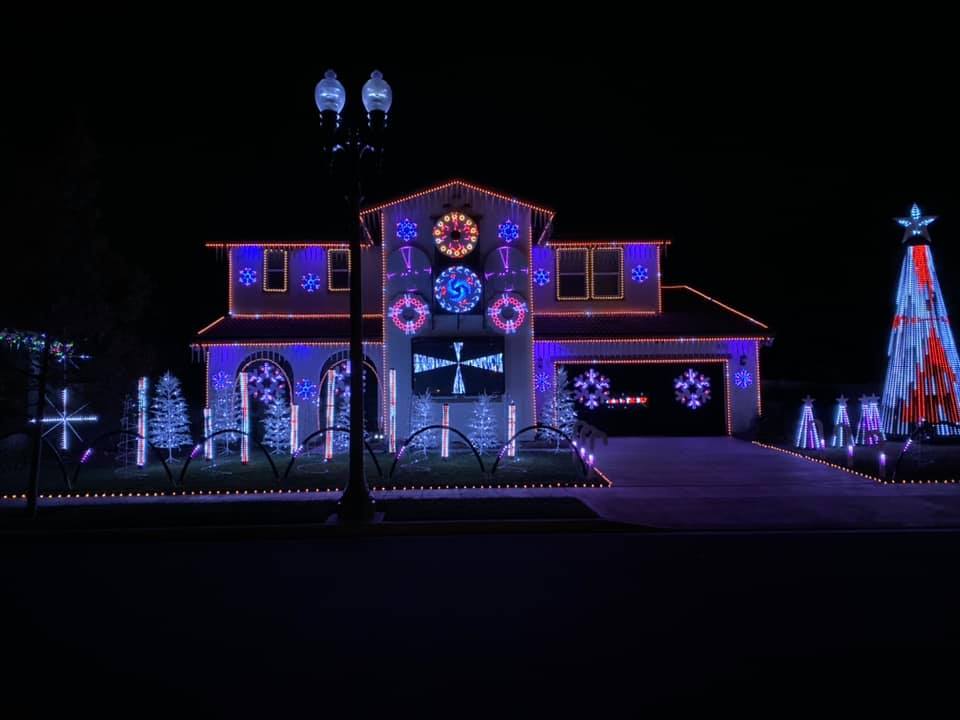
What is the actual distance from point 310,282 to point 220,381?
14.1 feet

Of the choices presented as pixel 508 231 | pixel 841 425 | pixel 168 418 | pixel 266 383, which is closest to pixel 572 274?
pixel 508 231

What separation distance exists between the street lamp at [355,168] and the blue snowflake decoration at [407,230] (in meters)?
9.31

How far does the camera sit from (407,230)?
20281 millimetres

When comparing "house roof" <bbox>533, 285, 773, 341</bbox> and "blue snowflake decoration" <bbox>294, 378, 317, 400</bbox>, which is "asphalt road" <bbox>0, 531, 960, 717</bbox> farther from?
"house roof" <bbox>533, 285, 773, 341</bbox>

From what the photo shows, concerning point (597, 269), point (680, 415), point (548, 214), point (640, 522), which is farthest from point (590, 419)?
point (640, 522)

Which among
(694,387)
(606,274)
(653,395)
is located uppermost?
(606,274)

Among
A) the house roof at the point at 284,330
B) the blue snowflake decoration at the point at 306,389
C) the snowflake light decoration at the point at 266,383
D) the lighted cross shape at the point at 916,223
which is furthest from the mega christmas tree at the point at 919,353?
the snowflake light decoration at the point at 266,383

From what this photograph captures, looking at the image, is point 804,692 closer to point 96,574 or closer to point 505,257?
point 96,574

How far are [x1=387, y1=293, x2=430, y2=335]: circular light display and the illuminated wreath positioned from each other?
596mm

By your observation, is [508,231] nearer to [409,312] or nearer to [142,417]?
[409,312]

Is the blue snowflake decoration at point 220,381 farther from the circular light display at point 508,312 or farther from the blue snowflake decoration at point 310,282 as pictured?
the circular light display at point 508,312

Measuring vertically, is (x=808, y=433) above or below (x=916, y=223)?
below

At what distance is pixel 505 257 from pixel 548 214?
1.86 meters

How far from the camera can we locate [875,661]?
191 inches
